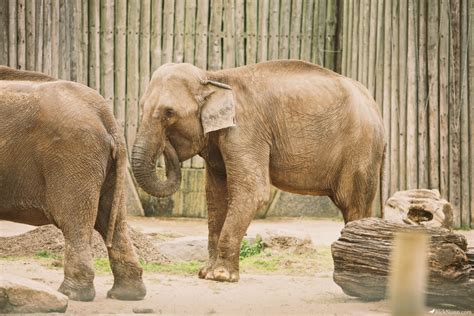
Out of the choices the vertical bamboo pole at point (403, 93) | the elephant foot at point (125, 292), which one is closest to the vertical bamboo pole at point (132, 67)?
the vertical bamboo pole at point (403, 93)

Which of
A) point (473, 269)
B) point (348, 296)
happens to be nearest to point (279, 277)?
point (348, 296)

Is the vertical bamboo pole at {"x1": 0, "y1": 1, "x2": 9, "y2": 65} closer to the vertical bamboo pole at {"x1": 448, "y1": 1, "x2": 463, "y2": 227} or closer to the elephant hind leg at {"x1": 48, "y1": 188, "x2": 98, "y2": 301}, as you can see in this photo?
the vertical bamboo pole at {"x1": 448, "y1": 1, "x2": 463, "y2": 227}

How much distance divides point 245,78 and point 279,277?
1.83 meters

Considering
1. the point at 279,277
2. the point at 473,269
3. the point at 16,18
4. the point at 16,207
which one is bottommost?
the point at 279,277

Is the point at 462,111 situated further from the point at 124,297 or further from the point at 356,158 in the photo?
the point at 124,297

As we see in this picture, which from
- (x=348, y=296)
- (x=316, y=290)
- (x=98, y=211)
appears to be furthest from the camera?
(x=316, y=290)

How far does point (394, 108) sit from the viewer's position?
12.9 m

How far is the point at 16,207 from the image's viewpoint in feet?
18.0

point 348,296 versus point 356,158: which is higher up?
point 356,158

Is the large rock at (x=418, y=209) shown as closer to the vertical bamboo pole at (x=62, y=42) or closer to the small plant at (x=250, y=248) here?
the small plant at (x=250, y=248)

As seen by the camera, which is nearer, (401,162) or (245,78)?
(245,78)

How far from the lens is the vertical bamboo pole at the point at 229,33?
13344 mm

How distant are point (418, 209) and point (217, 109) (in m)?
3.24

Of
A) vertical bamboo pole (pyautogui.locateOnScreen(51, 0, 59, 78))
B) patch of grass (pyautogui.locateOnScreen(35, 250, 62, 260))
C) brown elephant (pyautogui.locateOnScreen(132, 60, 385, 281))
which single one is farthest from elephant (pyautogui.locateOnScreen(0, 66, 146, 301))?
vertical bamboo pole (pyautogui.locateOnScreen(51, 0, 59, 78))
